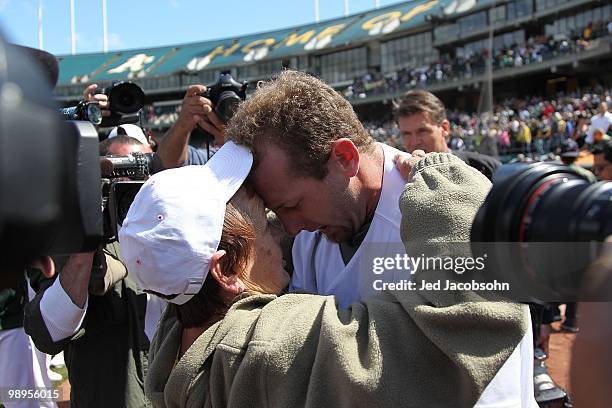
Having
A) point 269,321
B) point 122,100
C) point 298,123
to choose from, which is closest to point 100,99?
point 122,100

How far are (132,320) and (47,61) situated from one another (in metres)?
2.01

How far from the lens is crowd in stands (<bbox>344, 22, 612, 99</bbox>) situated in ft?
104

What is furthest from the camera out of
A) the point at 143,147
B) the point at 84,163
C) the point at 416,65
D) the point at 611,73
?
the point at 416,65

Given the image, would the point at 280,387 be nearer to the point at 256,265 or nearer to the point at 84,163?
the point at 256,265

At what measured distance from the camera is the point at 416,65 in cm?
4312

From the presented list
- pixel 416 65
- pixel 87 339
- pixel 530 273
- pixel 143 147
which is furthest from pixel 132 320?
pixel 416 65

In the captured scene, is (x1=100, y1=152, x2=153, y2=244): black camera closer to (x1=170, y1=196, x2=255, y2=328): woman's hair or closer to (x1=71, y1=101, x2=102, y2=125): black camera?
(x1=71, y1=101, x2=102, y2=125): black camera

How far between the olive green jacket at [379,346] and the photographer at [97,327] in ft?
3.90

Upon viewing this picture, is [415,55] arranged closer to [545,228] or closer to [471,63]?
[471,63]

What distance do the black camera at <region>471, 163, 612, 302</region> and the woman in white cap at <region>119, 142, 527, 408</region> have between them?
0.30 metres

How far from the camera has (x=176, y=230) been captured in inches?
57.9

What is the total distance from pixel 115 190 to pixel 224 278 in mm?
811

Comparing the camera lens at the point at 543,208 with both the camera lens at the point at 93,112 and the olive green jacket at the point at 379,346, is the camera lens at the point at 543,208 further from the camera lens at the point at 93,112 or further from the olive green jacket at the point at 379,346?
the camera lens at the point at 93,112

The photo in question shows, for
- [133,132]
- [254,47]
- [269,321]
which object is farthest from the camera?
[254,47]
